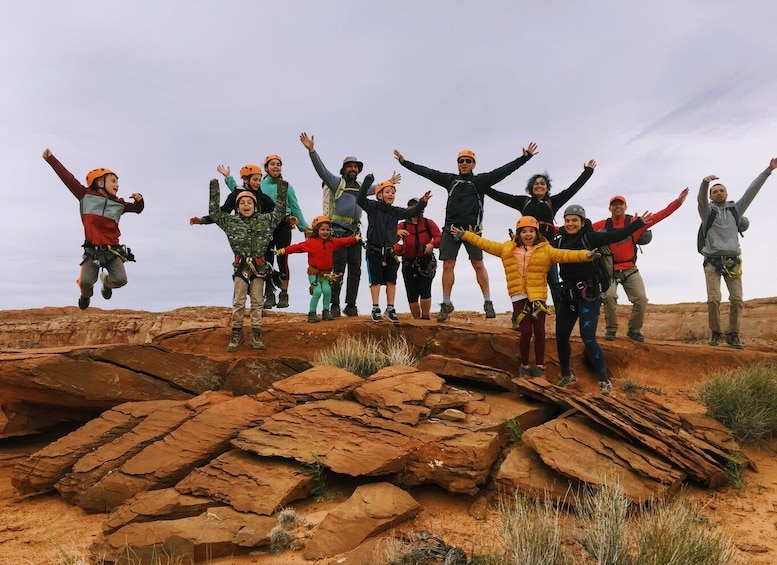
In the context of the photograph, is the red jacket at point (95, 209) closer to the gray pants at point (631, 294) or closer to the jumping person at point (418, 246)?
the jumping person at point (418, 246)

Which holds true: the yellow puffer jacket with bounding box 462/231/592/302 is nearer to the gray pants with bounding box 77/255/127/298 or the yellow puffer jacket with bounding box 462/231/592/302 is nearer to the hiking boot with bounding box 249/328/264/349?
the hiking boot with bounding box 249/328/264/349

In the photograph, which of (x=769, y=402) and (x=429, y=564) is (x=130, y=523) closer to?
(x=429, y=564)

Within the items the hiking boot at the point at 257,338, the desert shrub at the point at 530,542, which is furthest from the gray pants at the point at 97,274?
the desert shrub at the point at 530,542

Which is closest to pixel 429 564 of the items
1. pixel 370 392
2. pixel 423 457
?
pixel 423 457

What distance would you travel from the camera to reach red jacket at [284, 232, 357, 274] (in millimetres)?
9180

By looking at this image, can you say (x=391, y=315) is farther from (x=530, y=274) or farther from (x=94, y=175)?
(x=94, y=175)

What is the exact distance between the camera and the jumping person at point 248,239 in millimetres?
8539

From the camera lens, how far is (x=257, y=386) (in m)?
7.87

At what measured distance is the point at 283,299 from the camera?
9.37m

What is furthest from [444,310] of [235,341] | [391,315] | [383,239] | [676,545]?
[676,545]

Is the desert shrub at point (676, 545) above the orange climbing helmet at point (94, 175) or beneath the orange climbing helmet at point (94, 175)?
beneath

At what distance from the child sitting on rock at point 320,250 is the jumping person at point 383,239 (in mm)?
602

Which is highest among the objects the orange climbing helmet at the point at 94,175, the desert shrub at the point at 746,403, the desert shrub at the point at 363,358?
the orange climbing helmet at the point at 94,175

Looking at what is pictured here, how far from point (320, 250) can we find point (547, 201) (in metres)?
4.08
